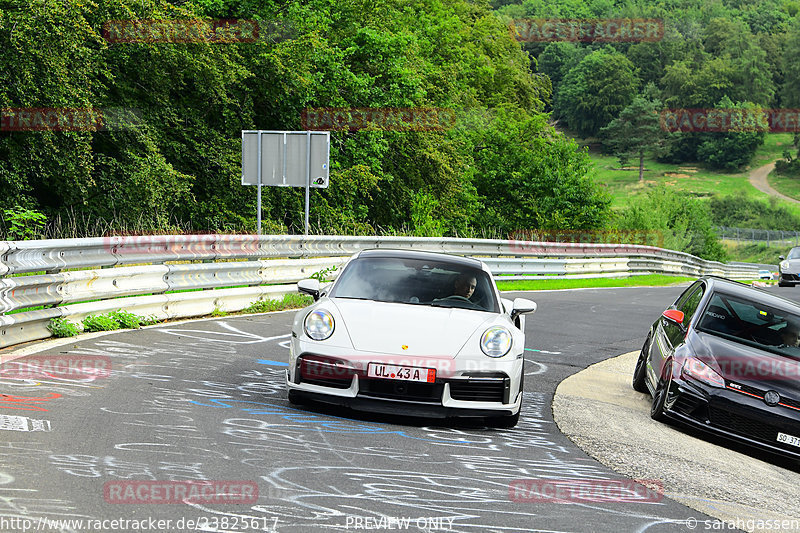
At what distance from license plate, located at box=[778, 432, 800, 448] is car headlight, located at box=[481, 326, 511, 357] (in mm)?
2309

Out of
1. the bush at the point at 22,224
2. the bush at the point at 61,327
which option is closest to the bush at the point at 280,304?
the bush at the point at 22,224

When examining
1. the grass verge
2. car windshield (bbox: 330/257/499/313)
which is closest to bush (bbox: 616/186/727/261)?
the grass verge

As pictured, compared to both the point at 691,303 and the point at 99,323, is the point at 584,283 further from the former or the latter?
the point at 99,323

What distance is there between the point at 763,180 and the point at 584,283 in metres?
140

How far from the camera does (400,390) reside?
665cm

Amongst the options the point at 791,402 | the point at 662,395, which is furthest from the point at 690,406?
the point at 791,402

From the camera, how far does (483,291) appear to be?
802 centimetres

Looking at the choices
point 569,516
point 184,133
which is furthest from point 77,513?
point 184,133

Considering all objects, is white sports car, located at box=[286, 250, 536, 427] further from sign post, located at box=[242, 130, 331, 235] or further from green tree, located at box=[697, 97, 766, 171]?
green tree, located at box=[697, 97, 766, 171]

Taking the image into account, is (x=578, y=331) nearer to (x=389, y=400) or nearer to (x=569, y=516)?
(x=389, y=400)

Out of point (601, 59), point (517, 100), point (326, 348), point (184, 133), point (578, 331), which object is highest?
point (601, 59)

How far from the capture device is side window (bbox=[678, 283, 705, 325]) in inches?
341

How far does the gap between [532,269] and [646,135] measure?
13933cm

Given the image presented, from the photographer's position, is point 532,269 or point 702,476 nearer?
point 702,476
